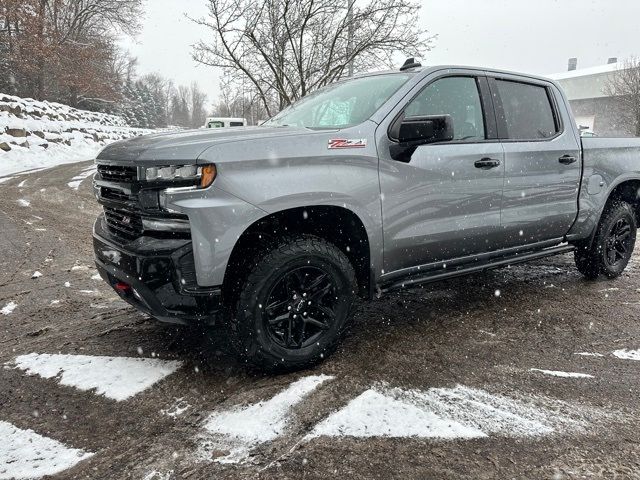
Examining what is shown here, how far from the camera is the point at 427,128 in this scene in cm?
272

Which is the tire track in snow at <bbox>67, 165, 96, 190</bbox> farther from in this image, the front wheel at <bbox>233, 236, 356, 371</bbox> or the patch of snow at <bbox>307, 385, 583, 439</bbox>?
the patch of snow at <bbox>307, 385, 583, 439</bbox>

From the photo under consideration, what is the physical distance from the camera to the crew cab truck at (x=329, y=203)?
2377 mm

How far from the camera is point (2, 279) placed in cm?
435

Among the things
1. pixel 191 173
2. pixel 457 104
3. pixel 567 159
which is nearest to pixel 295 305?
pixel 191 173

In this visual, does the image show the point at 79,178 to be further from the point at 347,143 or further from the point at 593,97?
the point at 593,97

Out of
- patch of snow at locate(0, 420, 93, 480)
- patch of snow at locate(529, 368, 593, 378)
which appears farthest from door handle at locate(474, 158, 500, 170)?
patch of snow at locate(0, 420, 93, 480)

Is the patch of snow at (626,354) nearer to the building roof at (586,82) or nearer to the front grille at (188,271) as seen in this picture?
the front grille at (188,271)

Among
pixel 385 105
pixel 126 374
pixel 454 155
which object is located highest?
pixel 385 105

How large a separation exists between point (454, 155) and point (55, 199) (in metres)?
7.91

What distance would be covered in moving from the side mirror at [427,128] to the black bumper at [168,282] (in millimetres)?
1455

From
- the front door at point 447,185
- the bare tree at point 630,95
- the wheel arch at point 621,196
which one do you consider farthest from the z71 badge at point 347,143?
the bare tree at point 630,95

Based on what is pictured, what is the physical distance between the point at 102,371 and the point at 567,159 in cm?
394

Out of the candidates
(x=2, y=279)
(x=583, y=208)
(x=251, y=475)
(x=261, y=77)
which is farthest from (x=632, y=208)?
(x=261, y=77)

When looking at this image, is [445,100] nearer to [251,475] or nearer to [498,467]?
[498,467]
